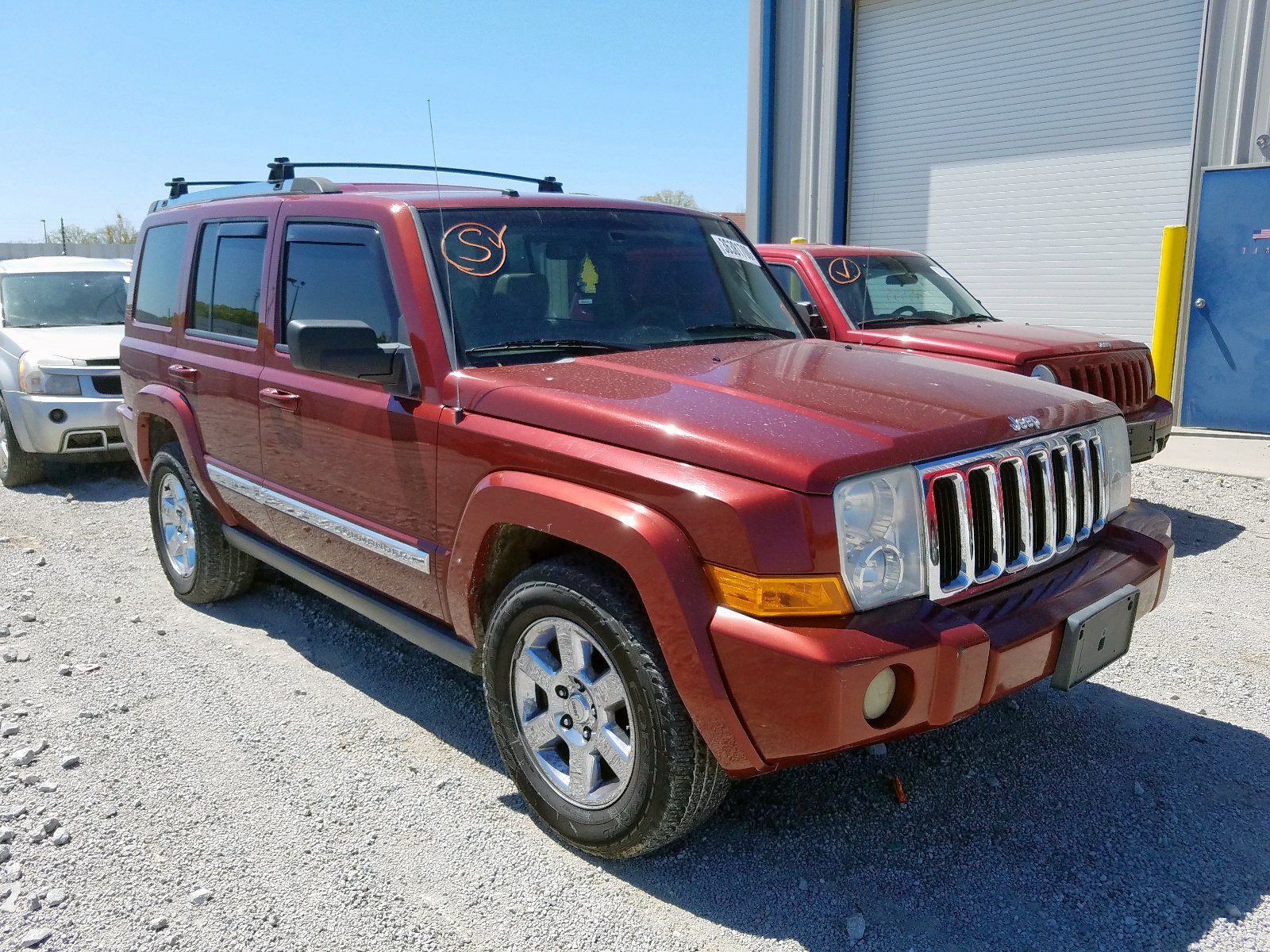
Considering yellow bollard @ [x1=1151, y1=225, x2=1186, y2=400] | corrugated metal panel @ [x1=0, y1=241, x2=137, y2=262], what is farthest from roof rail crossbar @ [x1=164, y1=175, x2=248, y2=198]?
corrugated metal panel @ [x1=0, y1=241, x2=137, y2=262]

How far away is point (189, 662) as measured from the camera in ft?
14.4

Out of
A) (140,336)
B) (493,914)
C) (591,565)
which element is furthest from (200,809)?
(140,336)

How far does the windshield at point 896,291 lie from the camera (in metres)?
6.71

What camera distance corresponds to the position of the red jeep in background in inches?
237

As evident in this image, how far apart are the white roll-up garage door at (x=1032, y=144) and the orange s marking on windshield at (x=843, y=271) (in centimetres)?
524

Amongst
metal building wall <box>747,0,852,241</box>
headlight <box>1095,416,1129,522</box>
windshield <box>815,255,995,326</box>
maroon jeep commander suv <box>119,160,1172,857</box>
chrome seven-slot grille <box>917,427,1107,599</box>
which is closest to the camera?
maroon jeep commander suv <box>119,160,1172,857</box>

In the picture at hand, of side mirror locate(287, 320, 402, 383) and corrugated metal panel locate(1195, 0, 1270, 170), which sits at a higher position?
corrugated metal panel locate(1195, 0, 1270, 170)

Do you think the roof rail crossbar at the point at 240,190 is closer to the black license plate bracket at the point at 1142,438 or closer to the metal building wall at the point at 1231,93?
the black license plate bracket at the point at 1142,438

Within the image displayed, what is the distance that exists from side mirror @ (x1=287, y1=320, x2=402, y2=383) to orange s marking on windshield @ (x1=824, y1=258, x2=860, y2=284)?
13.9 ft

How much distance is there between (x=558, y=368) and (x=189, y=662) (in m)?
2.42

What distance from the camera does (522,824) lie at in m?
3.10

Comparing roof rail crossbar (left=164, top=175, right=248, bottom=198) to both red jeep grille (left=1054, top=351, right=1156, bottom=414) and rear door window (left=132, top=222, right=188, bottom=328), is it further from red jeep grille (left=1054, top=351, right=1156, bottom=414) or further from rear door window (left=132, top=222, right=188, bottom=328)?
red jeep grille (left=1054, top=351, right=1156, bottom=414)

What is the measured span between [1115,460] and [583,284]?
1.89 metres

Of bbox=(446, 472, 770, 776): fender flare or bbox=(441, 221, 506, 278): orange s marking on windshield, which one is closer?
bbox=(446, 472, 770, 776): fender flare
